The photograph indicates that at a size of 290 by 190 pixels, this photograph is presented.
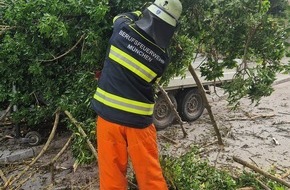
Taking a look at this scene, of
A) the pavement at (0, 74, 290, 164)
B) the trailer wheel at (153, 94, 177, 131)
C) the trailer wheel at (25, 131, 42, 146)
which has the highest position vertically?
the trailer wheel at (153, 94, 177, 131)

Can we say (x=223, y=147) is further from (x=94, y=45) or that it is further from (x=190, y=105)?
(x=94, y=45)

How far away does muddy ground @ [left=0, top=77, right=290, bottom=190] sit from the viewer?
14.2ft

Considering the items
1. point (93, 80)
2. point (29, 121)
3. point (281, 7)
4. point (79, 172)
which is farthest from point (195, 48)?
point (29, 121)

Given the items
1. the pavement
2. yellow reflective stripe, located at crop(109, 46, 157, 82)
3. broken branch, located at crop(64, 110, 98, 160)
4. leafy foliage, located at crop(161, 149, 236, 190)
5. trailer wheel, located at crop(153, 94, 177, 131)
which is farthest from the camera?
trailer wheel, located at crop(153, 94, 177, 131)

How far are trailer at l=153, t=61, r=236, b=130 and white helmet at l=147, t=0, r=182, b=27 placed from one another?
11.0 ft

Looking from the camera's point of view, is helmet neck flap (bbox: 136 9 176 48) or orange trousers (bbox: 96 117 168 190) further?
orange trousers (bbox: 96 117 168 190)

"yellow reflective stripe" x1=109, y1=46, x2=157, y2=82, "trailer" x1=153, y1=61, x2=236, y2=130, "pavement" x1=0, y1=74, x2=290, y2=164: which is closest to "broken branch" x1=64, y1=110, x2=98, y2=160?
"yellow reflective stripe" x1=109, y1=46, x2=157, y2=82

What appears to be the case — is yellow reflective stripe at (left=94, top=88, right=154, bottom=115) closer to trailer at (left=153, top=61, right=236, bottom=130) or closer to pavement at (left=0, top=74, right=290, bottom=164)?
pavement at (left=0, top=74, right=290, bottom=164)

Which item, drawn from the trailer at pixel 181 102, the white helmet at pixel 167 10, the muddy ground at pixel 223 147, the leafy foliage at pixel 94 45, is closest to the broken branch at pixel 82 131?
the leafy foliage at pixel 94 45

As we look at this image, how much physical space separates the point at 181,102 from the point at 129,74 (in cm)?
394

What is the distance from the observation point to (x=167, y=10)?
2869 millimetres

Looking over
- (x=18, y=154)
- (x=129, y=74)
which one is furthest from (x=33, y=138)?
(x=129, y=74)

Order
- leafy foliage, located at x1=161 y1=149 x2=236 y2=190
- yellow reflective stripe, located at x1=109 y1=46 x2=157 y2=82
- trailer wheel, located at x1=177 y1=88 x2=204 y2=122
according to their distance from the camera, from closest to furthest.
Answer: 1. yellow reflective stripe, located at x1=109 y1=46 x2=157 y2=82
2. leafy foliage, located at x1=161 y1=149 x2=236 y2=190
3. trailer wheel, located at x1=177 y1=88 x2=204 y2=122

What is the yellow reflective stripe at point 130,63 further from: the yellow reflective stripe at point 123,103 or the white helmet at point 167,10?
the white helmet at point 167,10
